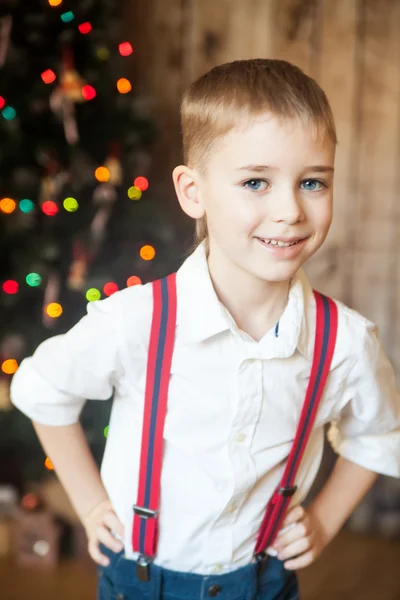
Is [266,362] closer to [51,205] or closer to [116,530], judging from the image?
[116,530]

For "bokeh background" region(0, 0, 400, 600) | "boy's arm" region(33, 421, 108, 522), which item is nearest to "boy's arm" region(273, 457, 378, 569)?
"boy's arm" region(33, 421, 108, 522)

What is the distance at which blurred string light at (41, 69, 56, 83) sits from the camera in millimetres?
1919

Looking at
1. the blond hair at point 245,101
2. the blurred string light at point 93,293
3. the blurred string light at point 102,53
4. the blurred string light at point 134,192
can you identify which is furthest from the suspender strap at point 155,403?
the blurred string light at point 102,53

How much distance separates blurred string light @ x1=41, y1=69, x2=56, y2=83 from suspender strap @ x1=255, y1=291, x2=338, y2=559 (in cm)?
117

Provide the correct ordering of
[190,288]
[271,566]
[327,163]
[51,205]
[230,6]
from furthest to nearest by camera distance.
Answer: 1. [230,6]
2. [51,205]
3. [271,566]
4. [190,288]
5. [327,163]

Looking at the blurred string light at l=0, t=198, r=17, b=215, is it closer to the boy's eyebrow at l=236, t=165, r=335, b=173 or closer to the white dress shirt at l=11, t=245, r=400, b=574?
the white dress shirt at l=11, t=245, r=400, b=574

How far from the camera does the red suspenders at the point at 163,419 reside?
1011 millimetres

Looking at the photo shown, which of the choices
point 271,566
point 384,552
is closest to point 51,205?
point 271,566

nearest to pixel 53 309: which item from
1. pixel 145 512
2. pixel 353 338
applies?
pixel 145 512

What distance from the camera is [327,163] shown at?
95 cm

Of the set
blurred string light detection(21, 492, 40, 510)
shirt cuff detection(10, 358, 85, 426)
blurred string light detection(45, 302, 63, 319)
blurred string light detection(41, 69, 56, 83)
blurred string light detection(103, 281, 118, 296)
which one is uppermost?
blurred string light detection(41, 69, 56, 83)

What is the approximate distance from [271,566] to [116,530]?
27 cm

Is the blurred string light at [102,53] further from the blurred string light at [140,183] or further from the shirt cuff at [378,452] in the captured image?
the shirt cuff at [378,452]

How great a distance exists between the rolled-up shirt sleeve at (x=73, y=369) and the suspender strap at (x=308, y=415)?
0.30 metres
